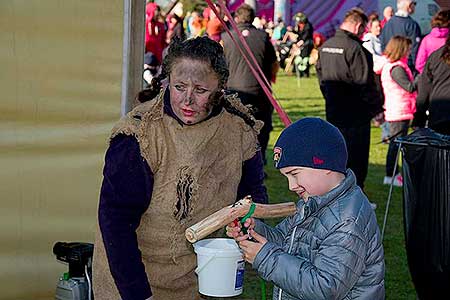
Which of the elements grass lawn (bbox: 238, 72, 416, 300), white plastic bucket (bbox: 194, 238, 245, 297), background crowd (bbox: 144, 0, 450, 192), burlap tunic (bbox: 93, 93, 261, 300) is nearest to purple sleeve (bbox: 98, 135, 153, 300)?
burlap tunic (bbox: 93, 93, 261, 300)

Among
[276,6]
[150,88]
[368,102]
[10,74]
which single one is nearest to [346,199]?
[150,88]

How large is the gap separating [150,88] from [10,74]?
71 cm

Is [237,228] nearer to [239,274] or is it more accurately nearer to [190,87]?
[239,274]

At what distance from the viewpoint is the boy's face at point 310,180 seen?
2.68 metres

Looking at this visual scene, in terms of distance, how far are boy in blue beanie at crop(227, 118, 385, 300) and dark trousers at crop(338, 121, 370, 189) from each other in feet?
18.6

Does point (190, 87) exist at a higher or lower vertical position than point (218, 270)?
higher

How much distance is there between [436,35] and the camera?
903cm

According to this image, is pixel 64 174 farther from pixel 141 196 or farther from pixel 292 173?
pixel 292 173

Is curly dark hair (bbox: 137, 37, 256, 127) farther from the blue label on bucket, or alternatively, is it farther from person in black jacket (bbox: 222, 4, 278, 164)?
person in black jacket (bbox: 222, 4, 278, 164)

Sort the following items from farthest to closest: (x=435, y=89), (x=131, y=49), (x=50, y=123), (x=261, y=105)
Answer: (x=261, y=105) < (x=435, y=89) < (x=131, y=49) < (x=50, y=123)

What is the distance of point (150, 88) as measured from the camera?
133 inches

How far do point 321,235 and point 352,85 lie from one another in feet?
18.8

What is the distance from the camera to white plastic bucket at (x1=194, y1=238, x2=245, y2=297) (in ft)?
9.45

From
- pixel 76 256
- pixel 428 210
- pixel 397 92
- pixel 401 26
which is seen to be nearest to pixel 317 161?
pixel 76 256
